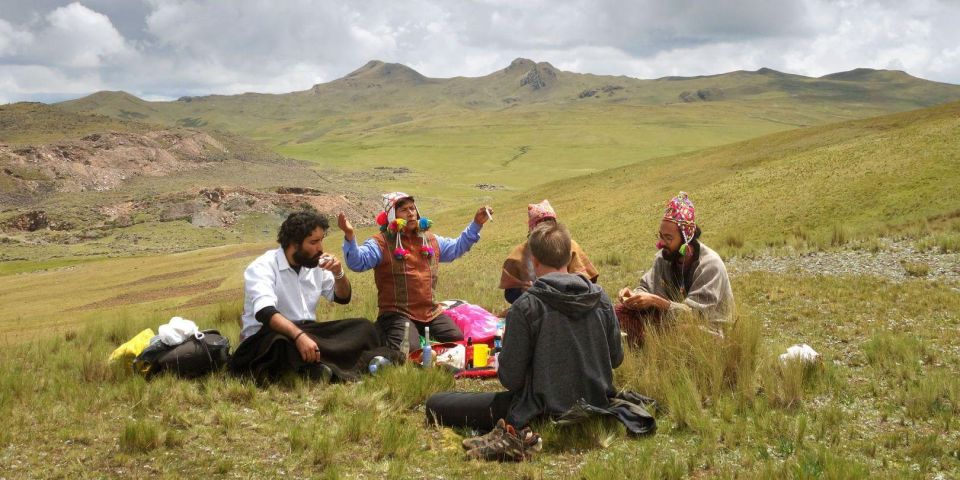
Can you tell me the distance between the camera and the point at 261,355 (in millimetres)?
6777

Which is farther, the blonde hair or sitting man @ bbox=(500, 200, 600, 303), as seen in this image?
sitting man @ bbox=(500, 200, 600, 303)

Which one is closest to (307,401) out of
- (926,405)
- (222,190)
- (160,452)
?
(160,452)

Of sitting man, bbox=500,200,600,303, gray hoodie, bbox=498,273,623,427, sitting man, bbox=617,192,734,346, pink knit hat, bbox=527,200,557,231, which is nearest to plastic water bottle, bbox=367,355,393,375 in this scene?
sitting man, bbox=500,200,600,303

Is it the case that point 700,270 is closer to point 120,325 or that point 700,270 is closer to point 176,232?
point 120,325

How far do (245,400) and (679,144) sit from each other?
121 metres

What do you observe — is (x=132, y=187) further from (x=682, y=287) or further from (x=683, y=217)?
(x=683, y=217)

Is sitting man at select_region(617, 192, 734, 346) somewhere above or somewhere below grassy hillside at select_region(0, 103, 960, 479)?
above

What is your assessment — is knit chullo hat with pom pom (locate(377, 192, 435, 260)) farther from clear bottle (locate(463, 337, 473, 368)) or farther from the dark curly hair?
clear bottle (locate(463, 337, 473, 368))

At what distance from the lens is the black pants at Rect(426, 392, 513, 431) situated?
17.1ft

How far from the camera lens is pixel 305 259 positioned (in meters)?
7.08

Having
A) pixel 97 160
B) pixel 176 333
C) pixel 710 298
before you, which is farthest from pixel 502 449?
pixel 97 160

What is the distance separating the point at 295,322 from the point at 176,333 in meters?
1.18

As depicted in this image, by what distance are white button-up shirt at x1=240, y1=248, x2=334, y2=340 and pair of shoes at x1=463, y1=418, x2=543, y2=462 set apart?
2926mm

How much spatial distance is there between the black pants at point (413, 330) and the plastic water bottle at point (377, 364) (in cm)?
60
